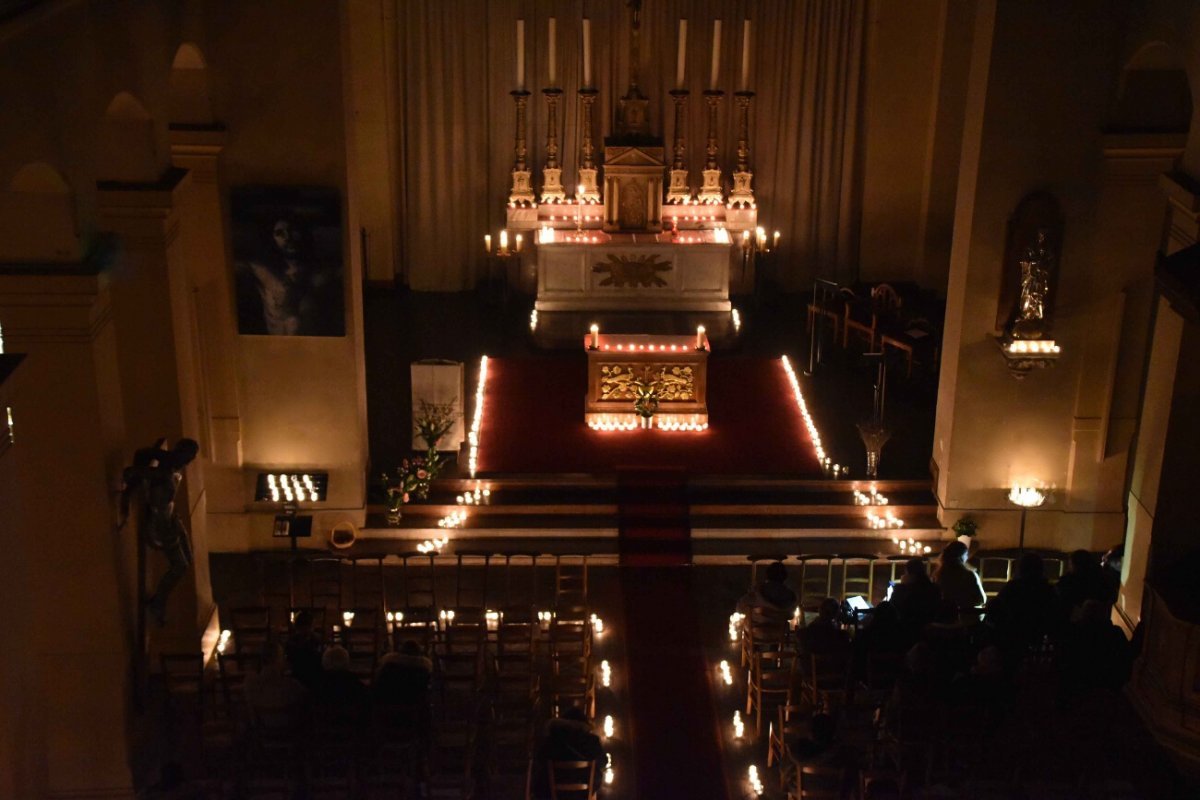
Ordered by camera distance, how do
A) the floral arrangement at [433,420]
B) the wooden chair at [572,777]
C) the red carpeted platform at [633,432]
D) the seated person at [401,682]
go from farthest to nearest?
the red carpeted platform at [633,432] → the floral arrangement at [433,420] → the seated person at [401,682] → the wooden chair at [572,777]

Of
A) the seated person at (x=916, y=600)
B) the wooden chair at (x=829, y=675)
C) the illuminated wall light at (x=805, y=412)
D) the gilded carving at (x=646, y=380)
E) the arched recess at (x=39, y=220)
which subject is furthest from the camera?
the gilded carving at (x=646, y=380)

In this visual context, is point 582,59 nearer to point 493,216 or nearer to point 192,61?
point 493,216

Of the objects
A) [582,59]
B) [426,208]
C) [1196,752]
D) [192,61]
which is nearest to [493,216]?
[426,208]

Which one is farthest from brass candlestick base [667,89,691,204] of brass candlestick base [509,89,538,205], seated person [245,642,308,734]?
seated person [245,642,308,734]

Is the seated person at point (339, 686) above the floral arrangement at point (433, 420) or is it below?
below

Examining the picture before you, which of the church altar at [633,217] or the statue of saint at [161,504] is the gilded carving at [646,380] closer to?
the church altar at [633,217]

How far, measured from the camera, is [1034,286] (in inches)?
656

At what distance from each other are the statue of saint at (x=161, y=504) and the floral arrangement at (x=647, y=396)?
23.9ft

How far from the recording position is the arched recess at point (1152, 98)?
623 inches

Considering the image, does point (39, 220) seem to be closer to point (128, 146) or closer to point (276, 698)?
point (128, 146)

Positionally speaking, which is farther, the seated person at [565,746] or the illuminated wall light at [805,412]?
the illuminated wall light at [805,412]

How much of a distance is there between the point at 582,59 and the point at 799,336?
5522 mm

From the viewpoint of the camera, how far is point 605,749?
45.6 feet

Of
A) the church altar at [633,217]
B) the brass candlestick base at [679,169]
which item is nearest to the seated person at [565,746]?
the church altar at [633,217]
